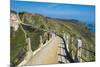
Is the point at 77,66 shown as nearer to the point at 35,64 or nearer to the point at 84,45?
the point at 84,45

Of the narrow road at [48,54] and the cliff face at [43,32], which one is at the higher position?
the cliff face at [43,32]

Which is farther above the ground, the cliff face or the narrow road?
the cliff face
